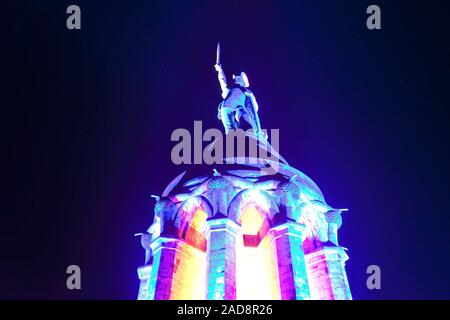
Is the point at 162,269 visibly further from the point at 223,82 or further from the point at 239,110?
the point at 223,82

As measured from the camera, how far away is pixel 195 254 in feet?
52.8

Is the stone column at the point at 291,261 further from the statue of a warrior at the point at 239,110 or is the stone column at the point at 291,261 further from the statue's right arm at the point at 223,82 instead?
the statue's right arm at the point at 223,82

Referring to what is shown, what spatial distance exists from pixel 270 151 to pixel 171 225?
256 inches

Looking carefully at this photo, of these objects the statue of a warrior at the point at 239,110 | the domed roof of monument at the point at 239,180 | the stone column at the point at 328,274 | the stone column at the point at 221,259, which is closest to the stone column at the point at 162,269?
the stone column at the point at 221,259

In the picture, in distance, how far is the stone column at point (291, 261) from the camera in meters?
13.0

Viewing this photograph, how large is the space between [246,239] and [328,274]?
3.89 metres

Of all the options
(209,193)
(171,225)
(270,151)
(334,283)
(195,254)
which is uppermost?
(270,151)

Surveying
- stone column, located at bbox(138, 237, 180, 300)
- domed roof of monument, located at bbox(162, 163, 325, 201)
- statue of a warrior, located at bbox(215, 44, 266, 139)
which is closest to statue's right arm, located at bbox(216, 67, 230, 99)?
statue of a warrior, located at bbox(215, 44, 266, 139)

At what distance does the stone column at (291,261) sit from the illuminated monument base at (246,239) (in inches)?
1.3

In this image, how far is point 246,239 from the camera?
17.8m

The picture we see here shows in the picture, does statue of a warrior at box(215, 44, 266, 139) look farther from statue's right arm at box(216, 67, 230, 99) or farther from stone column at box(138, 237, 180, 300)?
stone column at box(138, 237, 180, 300)
